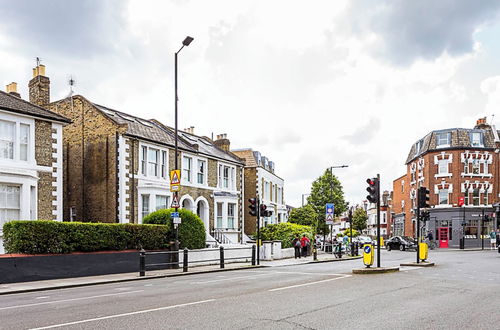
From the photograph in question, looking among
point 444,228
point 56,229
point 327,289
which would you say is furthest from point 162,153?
point 444,228

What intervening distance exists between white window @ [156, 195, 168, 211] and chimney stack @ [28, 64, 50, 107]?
886 cm

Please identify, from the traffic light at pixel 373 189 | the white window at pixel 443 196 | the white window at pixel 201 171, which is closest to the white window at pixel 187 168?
the white window at pixel 201 171

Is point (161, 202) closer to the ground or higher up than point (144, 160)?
closer to the ground

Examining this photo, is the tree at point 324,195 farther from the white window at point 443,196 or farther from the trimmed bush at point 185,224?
the trimmed bush at point 185,224

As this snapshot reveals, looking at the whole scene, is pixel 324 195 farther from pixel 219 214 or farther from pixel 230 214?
pixel 219 214

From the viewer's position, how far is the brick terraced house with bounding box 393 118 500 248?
56.7 m

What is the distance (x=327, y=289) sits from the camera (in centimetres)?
1395

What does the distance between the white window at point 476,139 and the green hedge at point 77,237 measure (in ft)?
147

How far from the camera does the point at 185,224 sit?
25.4m

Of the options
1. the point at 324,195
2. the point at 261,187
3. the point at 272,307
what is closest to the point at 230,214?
the point at 261,187

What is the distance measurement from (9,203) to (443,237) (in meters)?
49.0

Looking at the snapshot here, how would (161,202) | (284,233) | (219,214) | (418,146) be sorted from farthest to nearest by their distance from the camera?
(418,146) → (284,233) → (219,214) → (161,202)

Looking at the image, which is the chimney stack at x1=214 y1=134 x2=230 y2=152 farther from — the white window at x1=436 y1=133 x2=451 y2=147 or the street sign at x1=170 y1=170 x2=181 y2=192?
the white window at x1=436 y1=133 x2=451 y2=147

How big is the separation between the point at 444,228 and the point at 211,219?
32966 millimetres
